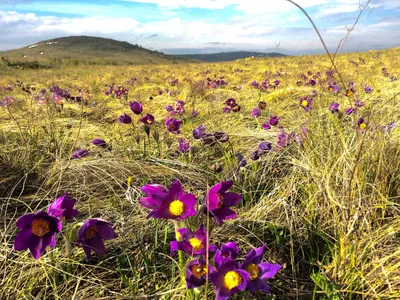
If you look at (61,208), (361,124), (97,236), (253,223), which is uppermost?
(361,124)

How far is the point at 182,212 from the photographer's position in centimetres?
105

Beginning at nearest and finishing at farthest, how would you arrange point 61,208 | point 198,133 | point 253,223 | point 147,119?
point 61,208
point 253,223
point 198,133
point 147,119

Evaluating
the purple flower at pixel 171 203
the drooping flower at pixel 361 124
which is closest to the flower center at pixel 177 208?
the purple flower at pixel 171 203

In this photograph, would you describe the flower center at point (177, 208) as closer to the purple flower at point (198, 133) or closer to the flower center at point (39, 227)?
the flower center at point (39, 227)

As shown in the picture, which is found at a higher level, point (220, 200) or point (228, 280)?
point (220, 200)

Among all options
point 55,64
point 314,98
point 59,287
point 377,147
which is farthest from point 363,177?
point 55,64

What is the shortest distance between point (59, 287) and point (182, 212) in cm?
63

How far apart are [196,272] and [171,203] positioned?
219mm

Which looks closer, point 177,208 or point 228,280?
point 228,280

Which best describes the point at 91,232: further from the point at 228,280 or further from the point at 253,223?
the point at 253,223

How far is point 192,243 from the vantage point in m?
1.06

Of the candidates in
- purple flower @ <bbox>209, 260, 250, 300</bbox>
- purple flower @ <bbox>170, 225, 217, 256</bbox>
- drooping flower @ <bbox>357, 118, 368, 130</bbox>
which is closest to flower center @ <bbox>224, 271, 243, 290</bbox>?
purple flower @ <bbox>209, 260, 250, 300</bbox>

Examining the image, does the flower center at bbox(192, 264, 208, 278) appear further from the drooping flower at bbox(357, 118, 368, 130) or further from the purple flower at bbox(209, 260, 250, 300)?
the drooping flower at bbox(357, 118, 368, 130)

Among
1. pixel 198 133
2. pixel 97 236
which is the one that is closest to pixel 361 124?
pixel 198 133
